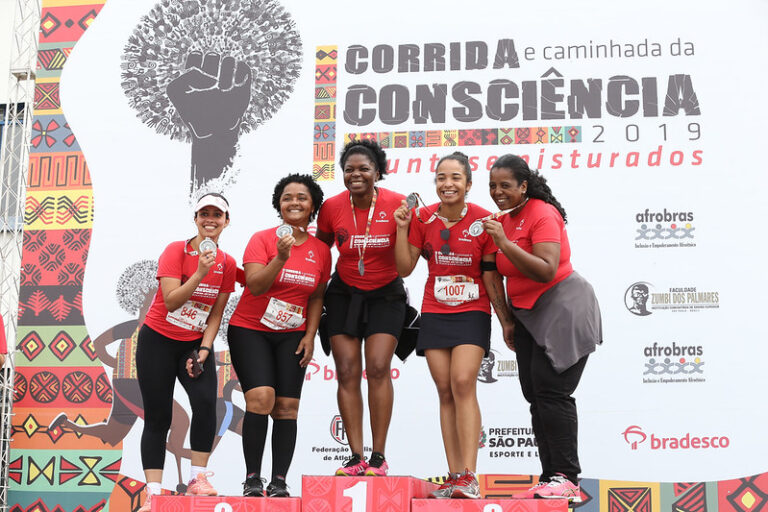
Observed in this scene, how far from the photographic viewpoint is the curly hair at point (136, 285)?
525 cm

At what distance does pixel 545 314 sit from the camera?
3.04 metres

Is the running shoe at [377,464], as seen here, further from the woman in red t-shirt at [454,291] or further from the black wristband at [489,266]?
the black wristband at [489,266]

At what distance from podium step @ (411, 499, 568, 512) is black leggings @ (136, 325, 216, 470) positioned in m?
1.00

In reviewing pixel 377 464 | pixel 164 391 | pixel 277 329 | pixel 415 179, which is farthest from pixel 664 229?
pixel 164 391

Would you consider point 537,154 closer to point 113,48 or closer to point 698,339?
point 698,339

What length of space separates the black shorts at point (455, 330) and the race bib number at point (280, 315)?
50 centimetres

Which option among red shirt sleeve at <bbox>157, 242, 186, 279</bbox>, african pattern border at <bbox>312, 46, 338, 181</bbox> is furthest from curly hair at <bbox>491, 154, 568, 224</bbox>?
african pattern border at <bbox>312, 46, 338, 181</bbox>

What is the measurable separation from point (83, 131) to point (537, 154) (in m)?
2.92

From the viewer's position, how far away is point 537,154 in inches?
198

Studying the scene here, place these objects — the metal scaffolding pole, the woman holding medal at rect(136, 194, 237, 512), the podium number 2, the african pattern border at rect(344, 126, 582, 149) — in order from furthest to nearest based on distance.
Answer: the metal scaffolding pole
the african pattern border at rect(344, 126, 582, 149)
the woman holding medal at rect(136, 194, 237, 512)
the podium number 2

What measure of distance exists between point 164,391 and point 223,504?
1.88 ft

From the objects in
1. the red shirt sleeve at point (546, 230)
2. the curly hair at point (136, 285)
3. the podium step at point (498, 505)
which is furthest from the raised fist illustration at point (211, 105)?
the podium step at point (498, 505)

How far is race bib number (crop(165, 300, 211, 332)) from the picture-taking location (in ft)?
10.8

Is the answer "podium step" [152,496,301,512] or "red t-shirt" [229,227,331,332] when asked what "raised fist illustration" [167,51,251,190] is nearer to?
"red t-shirt" [229,227,331,332]
